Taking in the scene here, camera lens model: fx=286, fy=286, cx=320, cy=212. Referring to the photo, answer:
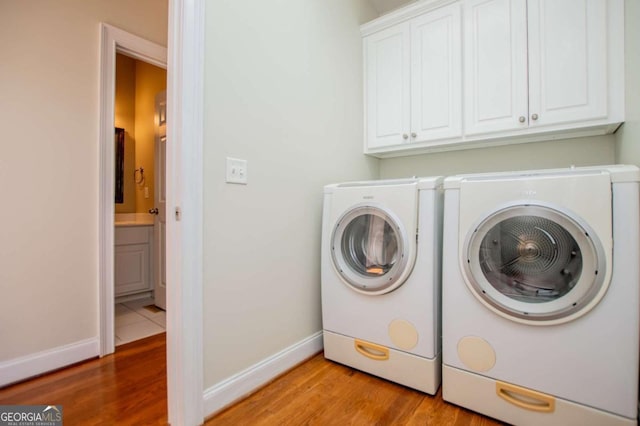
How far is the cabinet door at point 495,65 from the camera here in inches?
65.2

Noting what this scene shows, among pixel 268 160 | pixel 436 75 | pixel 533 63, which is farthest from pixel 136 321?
pixel 533 63

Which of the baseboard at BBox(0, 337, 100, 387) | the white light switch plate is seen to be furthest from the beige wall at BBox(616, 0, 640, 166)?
the baseboard at BBox(0, 337, 100, 387)

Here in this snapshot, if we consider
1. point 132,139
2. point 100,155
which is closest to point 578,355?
point 100,155

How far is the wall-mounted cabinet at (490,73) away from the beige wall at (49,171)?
76.2 inches

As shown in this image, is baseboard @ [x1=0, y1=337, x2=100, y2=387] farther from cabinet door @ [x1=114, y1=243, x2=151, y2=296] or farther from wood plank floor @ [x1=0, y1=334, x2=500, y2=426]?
cabinet door @ [x1=114, y1=243, x2=151, y2=296]

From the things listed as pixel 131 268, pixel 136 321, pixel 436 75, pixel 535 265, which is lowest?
pixel 136 321

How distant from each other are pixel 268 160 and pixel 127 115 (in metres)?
2.79

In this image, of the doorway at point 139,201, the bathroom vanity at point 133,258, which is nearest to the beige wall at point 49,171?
the doorway at point 139,201

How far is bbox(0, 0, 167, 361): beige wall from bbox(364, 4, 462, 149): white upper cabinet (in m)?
1.89

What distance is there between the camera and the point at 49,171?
171 centimetres

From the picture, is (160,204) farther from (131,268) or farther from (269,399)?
(269,399)

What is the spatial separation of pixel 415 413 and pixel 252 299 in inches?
35.7

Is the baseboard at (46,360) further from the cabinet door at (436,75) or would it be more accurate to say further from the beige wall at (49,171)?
the cabinet door at (436,75)

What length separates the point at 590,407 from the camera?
41.7 inches
